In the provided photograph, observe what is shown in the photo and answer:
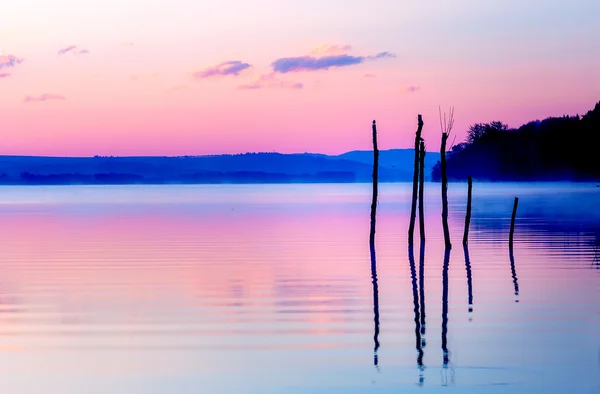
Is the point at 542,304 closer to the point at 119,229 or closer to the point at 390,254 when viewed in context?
the point at 390,254

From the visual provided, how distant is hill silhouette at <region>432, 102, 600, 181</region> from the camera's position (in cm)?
13975

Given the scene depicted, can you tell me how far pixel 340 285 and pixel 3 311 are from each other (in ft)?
22.9

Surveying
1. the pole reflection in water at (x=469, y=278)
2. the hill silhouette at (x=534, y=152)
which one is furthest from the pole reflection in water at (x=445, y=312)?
the hill silhouette at (x=534, y=152)

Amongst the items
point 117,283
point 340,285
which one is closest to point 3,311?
point 117,283

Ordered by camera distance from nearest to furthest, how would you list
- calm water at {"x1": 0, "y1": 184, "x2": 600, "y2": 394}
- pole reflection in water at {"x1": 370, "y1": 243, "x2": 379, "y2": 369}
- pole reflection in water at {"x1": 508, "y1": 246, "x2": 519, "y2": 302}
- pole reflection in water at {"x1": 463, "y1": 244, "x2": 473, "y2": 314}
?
calm water at {"x1": 0, "y1": 184, "x2": 600, "y2": 394}
pole reflection in water at {"x1": 370, "y1": 243, "x2": 379, "y2": 369}
pole reflection in water at {"x1": 463, "y1": 244, "x2": 473, "y2": 314}
pole reflection in water at {"x1": 508, "y1": 246, "x2": 519, "y2": 302}

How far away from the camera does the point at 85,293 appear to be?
2002 centimetres

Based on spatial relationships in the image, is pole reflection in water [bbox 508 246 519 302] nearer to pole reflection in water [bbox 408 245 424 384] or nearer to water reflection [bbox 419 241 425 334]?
water reflection [bbox 419 241 425 334]

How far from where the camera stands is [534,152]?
522 feet

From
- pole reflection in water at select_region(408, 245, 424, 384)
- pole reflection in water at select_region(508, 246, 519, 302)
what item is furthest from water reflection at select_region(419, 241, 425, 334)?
pole reflection in water at select_region(508, 246, 519, 302)

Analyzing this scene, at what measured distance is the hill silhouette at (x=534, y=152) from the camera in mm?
139750

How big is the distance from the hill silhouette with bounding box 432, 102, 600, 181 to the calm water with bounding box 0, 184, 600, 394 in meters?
112

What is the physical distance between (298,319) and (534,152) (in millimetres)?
147720

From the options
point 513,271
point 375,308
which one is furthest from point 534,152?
point 375,308

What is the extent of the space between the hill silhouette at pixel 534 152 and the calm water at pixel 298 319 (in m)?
112
